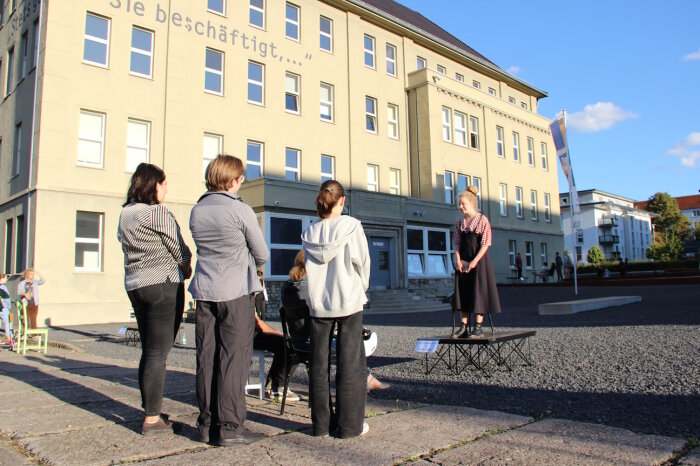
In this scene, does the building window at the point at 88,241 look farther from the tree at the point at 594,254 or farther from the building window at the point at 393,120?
the tree at the point at 594,254

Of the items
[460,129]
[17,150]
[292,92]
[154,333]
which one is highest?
[460,129]

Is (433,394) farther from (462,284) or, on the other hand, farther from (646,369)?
(646,369)

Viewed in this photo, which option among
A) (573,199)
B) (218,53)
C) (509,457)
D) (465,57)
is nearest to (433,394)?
(509,457)

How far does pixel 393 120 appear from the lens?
2975 centimetres

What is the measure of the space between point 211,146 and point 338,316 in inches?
771

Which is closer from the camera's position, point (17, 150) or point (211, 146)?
point (17, 150)

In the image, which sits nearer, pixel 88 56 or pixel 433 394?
pixel 433 394

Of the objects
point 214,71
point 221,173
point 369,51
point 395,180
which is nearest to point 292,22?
point 369,51

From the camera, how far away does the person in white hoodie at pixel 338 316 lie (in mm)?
3758

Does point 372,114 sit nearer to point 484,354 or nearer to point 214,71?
point 214,71

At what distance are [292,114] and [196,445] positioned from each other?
73.3 feet

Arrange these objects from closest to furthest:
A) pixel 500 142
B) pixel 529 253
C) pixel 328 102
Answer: pixel 328 102 → pixel 500 142 → pixel 529 253

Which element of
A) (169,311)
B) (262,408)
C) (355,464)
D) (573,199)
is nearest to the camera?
(355,464)

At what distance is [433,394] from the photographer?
17.8 feet
